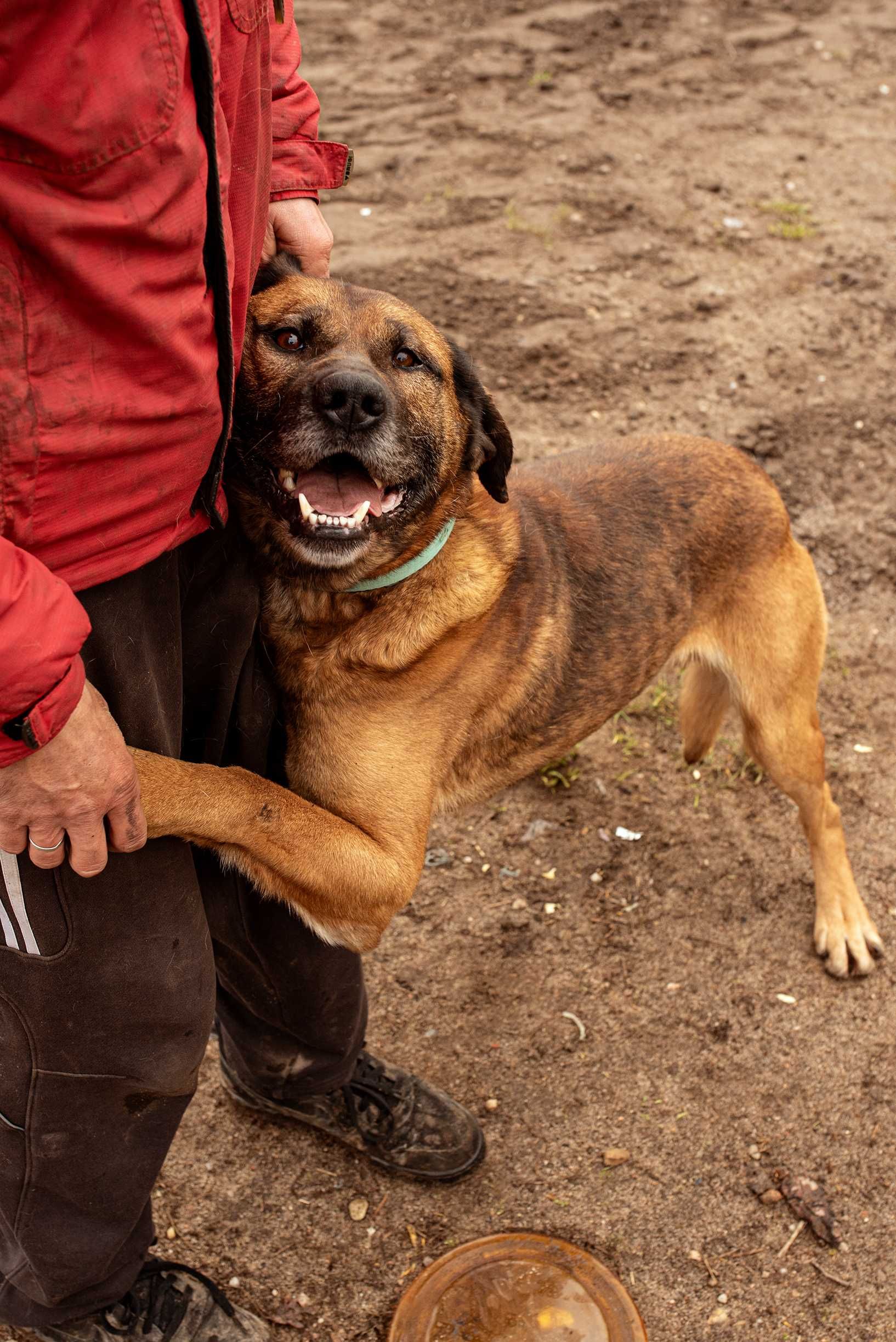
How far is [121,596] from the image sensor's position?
66.1 inches

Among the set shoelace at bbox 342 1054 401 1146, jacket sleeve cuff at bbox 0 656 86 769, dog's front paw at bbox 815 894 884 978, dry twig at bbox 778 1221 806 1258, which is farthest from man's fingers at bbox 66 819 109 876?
dog's front paw at bbox 815 894 884 978

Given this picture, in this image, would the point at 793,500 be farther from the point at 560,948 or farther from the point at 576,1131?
the point at 576,1131

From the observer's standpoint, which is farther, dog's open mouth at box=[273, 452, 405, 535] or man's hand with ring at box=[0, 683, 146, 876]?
dog's open mouth at box=[273, 452, 405, 535]

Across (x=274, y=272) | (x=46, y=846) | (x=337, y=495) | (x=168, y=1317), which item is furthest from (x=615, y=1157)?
(x=274, y=272)

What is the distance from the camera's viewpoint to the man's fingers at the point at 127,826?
1.67 metres

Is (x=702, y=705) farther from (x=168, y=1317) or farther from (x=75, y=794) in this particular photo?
(x=75, y=794)

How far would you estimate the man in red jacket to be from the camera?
1368mm

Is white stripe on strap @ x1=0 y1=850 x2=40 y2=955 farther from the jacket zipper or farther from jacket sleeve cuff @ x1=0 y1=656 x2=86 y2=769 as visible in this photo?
the jacket zipper

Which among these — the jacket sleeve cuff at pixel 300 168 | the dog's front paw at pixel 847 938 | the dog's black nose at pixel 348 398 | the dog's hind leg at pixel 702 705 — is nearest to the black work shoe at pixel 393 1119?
the dog's front paw at pixel 847 938

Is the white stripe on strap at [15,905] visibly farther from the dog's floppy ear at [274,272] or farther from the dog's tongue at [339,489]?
the dog's floppy ear at [274,272]

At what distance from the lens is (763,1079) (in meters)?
3.11

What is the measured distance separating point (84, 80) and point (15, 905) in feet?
3.50

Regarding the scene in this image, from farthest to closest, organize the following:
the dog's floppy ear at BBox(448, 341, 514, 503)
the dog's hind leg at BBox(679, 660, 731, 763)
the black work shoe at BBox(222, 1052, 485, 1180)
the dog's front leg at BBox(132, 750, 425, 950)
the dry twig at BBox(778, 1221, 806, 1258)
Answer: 1. the dog's hind leg at BBox(679, 660, 731, 763)
2. the black work shoe at BBox(222, 1052, 485, 1180)
3. the dry twig at BBox(778, 1221, 806, 1258)
4. the dog's floppy ear at BBox(448, 341, 514, 503)
5. the dog's front leg at BBox(132, 750, 425, 950)

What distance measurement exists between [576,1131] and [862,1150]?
0.71m
